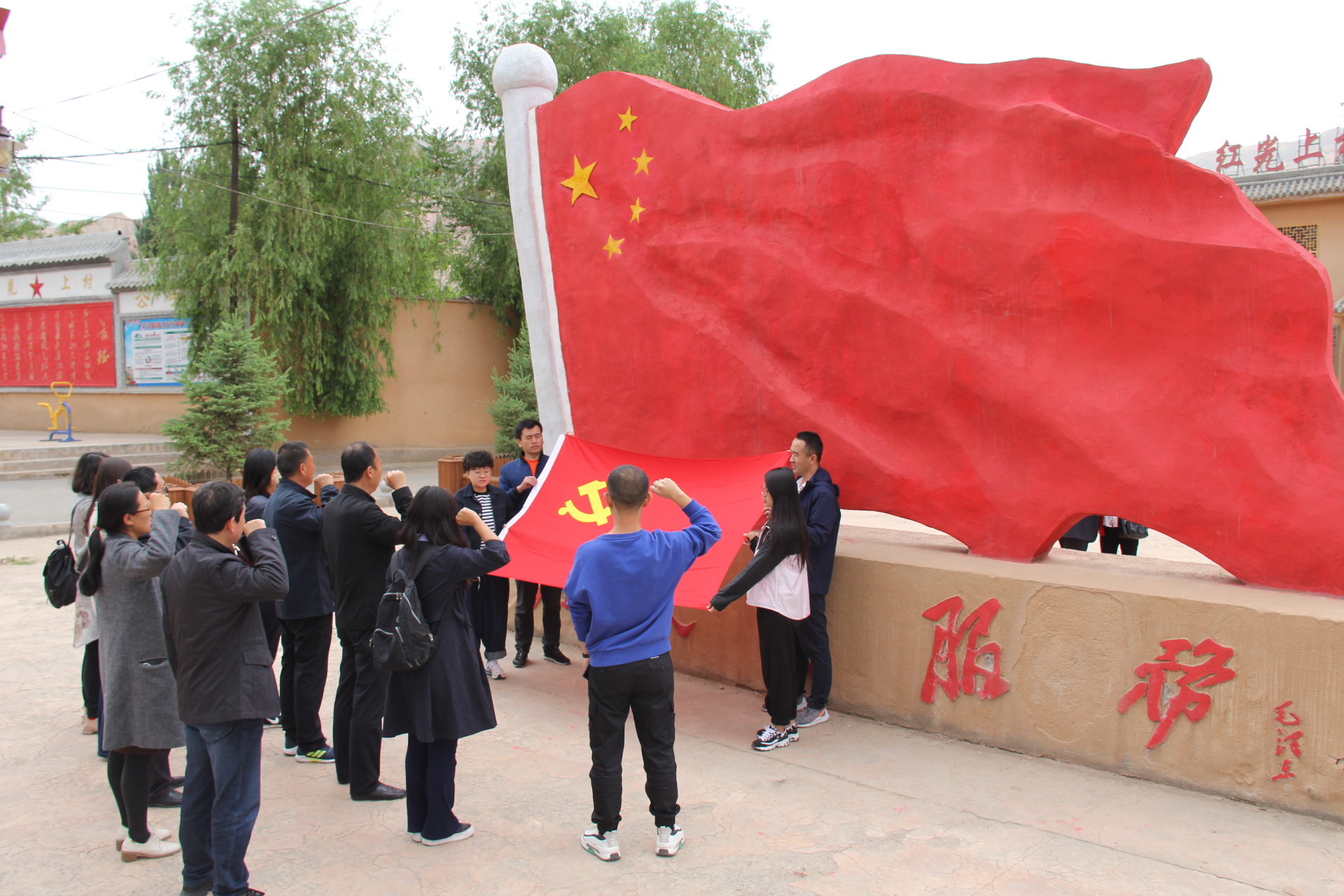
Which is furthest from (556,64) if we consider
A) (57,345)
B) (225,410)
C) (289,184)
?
(57,345)

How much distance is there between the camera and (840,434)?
4758 millimetres

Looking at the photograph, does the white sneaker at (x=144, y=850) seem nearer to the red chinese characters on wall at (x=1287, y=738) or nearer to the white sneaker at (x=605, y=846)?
the white sneaker at (x=605, y=846)

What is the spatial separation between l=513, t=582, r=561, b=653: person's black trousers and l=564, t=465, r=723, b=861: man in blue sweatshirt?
232cm

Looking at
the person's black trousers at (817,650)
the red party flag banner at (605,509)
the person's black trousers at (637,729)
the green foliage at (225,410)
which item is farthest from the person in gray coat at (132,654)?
the green foliage at (225,410)

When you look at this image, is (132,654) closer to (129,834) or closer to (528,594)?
(129,834)

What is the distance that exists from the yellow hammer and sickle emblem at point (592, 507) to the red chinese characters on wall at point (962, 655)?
63.1 inches

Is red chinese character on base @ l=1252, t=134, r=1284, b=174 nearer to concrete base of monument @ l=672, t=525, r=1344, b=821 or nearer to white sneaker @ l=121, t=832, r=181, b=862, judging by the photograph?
concrete base of monument @ l=672, t=525, r=1344, b=821

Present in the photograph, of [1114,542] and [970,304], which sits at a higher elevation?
[970,304]

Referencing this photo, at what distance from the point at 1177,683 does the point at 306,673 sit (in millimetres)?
3489

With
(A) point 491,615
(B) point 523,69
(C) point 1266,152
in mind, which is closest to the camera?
(A) point 491,615

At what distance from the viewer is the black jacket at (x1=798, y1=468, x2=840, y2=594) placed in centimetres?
422

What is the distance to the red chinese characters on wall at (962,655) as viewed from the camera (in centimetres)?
406

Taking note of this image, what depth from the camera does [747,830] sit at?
3361 millimetres

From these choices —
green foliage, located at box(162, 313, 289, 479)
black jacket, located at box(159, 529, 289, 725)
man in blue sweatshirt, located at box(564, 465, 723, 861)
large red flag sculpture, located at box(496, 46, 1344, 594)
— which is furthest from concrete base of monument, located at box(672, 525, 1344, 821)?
green foliage, located at box(162, 313, 289, 479)
